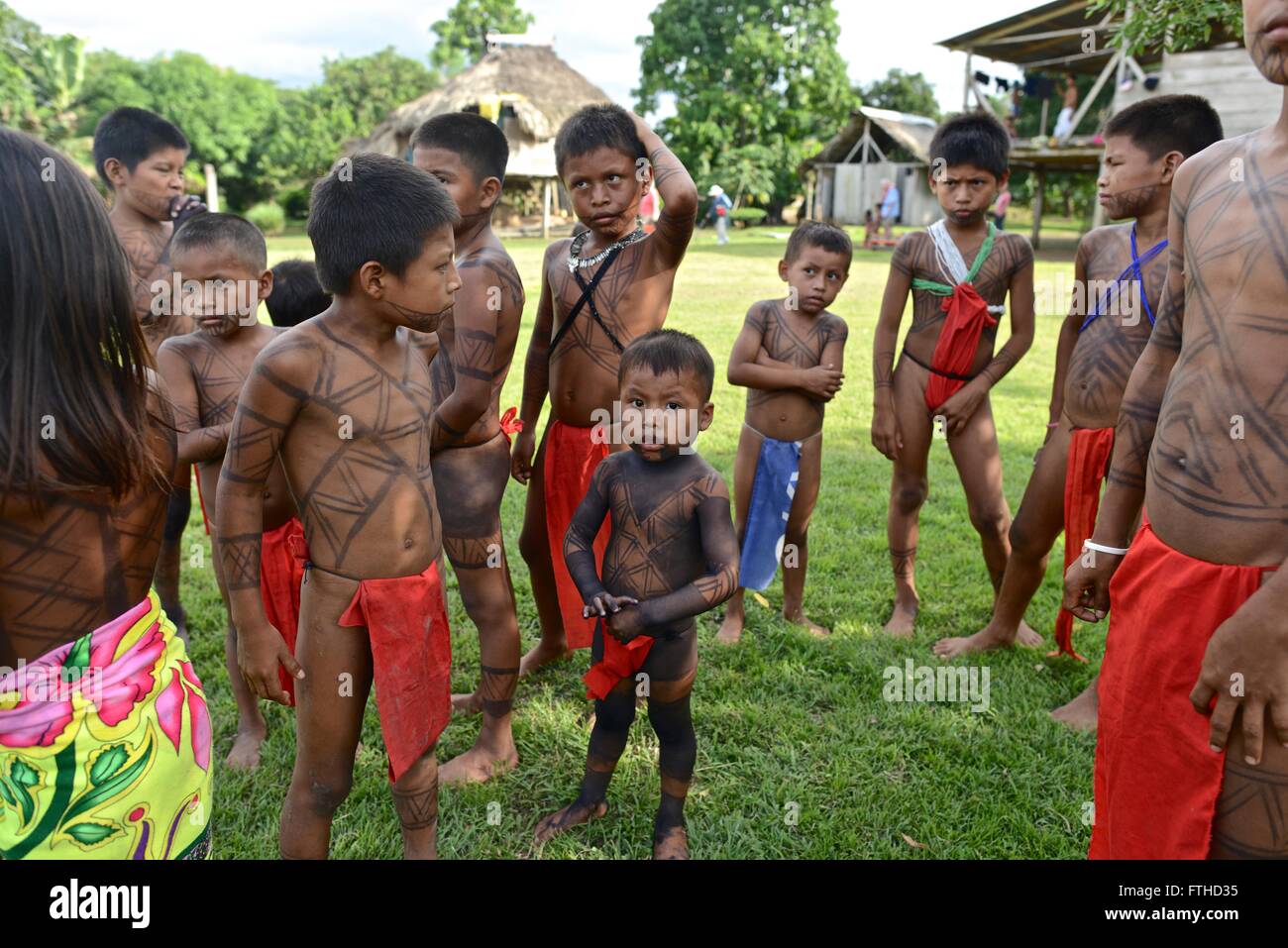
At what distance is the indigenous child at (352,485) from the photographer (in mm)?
2236

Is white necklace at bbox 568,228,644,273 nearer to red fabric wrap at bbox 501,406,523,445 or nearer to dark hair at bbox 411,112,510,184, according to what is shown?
dark hair at bbox 411,112,510,184

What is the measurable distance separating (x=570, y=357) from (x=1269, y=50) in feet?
7.81

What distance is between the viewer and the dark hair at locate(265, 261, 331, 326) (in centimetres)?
342

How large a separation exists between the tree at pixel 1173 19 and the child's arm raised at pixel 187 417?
219 inches

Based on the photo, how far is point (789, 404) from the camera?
4.30m

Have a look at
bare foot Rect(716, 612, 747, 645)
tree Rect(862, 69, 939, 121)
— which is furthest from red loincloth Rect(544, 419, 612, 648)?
tree Rect(862, 69, 939, 121)

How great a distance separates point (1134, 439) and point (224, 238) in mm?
3019

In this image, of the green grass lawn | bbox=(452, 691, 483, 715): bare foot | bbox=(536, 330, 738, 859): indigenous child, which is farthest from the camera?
bbox=(452, 691, 483, 715): bare foot

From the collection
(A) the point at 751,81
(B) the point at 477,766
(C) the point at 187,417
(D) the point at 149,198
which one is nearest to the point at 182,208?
(D) the point at 149,198

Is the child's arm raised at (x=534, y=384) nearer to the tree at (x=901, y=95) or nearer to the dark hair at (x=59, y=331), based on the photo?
the dark hair at (x=59, y=331)

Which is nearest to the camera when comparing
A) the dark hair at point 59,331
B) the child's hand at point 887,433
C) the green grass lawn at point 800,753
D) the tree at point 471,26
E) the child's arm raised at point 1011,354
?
the dark hair at point 59,331

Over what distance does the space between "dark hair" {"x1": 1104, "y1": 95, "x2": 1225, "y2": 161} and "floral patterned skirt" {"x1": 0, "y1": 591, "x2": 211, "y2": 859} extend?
364cm

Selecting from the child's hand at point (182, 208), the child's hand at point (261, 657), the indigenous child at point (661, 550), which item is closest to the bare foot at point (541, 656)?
the indigenous child at point (661, 550)

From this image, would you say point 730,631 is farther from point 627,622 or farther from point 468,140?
point 468,140
